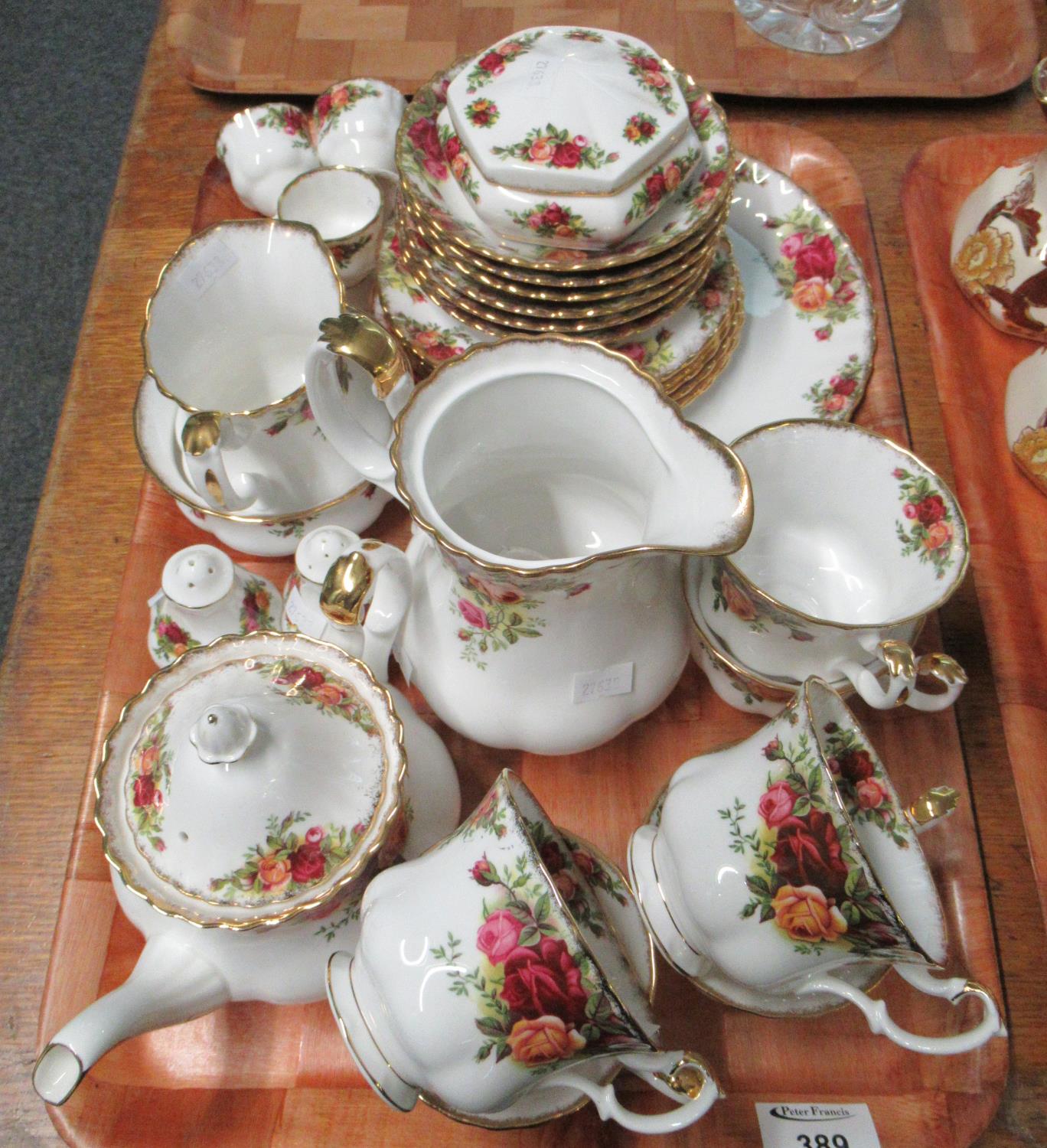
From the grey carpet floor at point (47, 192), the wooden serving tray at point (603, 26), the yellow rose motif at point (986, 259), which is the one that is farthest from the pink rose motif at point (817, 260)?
the grey carpet floor at point (47, 192)

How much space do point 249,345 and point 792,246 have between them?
44 cm

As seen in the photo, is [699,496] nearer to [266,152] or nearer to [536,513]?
[536,513]

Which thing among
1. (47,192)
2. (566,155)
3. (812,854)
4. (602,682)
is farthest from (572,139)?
(47,192)

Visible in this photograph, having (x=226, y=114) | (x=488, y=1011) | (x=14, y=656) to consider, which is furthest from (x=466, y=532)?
(x=226, y=114)

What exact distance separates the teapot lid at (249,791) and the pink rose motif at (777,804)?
0.18 m

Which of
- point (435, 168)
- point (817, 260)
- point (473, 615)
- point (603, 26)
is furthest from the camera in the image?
point (603, 26)

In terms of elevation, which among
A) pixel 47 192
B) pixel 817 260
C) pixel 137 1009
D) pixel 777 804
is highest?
pixel 817 260

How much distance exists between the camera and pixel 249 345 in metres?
0.73

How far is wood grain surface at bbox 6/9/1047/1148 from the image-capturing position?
556mm

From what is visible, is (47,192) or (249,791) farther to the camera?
(47,192)

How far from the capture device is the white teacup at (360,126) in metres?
0.82

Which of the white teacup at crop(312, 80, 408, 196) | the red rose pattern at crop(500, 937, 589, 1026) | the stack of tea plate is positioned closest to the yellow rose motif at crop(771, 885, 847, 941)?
the red rose pattern at crop(500, 937, 589, 1026)

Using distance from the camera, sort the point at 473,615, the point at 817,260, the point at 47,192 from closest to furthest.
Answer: the point at 473,615 → the point at 817,260 → the point at 47,192

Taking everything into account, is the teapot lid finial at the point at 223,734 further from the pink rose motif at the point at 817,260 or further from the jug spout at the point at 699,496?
the pink rose motif at the point at 817,260
